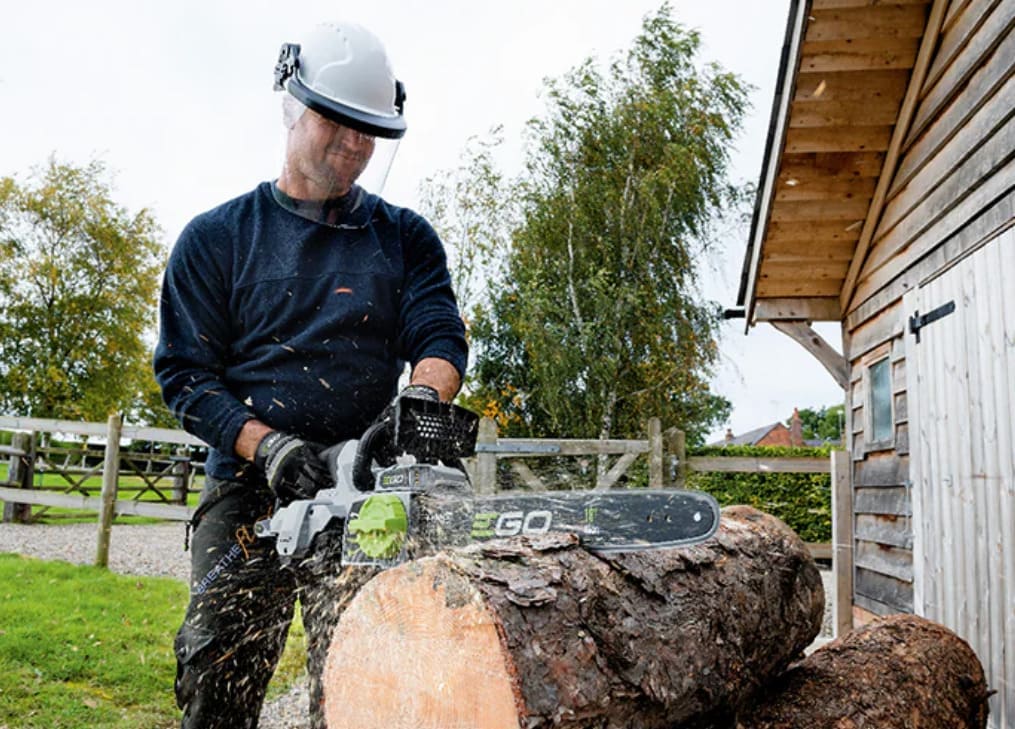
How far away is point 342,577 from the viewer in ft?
5.86

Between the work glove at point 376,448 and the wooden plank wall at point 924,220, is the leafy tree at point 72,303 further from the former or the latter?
the work glove at point 376,448

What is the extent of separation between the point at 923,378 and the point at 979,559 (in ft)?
2.99

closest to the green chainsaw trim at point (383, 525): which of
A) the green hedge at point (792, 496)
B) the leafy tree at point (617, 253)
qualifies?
the green hedge at point (792, 496)

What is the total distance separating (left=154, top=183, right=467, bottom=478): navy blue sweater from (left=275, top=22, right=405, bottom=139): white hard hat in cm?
29

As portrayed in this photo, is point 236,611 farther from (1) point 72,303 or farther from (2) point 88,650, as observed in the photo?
(1) point 72,303

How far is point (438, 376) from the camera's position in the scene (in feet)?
7.02

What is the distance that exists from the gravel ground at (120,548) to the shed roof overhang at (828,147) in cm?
237

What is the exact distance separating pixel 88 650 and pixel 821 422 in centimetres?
3682

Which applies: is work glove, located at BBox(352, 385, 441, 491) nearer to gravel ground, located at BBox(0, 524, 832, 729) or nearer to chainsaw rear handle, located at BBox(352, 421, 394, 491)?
chainsaw rear handle, located at BBox(352, 421, 394, 491)

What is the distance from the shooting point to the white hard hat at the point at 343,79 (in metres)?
2.04

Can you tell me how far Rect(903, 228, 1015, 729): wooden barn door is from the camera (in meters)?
3.06

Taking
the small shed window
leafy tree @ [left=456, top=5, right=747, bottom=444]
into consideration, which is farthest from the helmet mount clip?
leafy tree @ [left=456, top=5, right=747, bottom=444]

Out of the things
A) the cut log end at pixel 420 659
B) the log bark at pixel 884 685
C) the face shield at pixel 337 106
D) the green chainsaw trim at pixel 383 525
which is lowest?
the log bark at pixel 884 685

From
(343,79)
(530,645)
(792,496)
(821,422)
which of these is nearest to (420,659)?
(530,645)
